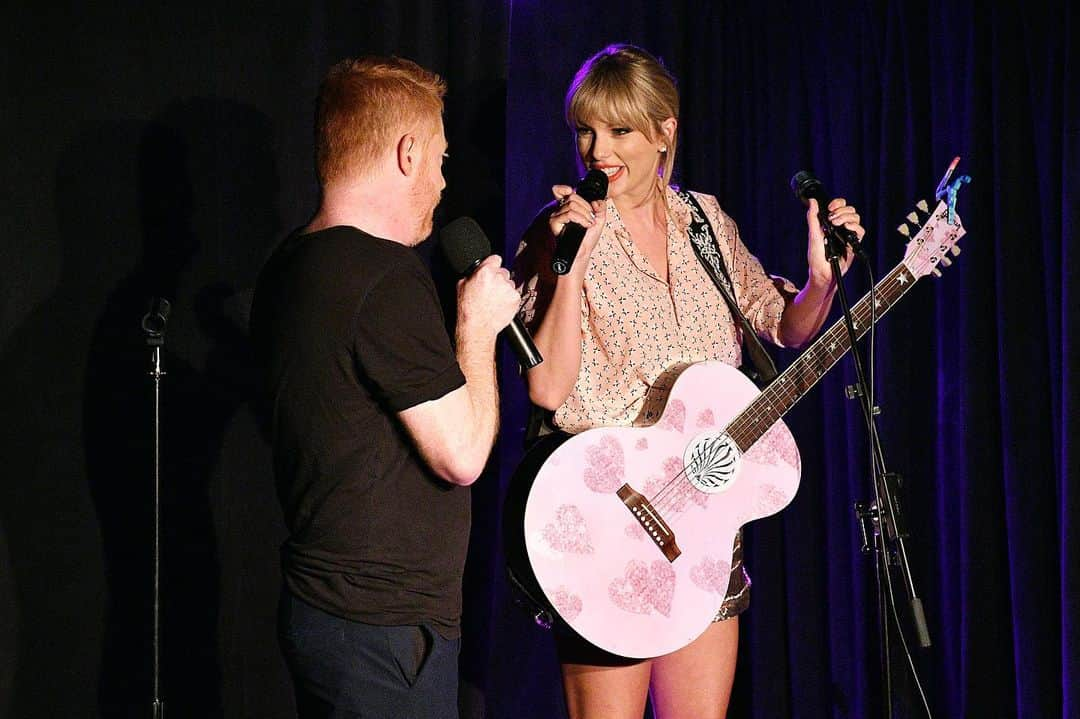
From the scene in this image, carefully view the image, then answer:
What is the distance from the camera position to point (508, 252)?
3.22 m

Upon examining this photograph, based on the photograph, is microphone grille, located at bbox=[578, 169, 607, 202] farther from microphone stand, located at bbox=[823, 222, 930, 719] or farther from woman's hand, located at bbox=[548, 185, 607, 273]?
microphone stand, located at bbox=[823, 222, 930, 719]

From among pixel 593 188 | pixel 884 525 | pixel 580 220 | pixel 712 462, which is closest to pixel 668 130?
pixel 593 188

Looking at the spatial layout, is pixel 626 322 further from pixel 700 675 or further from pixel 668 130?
pixel 700 675

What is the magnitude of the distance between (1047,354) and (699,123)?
51.3 inches

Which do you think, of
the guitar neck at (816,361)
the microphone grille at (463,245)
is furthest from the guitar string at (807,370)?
the microphone grille at (463,245)

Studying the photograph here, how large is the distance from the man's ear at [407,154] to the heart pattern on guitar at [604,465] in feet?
2.50

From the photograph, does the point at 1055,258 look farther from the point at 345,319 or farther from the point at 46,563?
the point at 46,563

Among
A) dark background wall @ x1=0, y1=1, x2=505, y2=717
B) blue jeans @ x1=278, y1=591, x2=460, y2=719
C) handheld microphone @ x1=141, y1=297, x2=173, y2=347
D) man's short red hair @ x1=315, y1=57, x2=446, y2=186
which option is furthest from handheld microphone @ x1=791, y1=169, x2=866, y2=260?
handheld microphone @ x1=141, y1=297, x2=173, y2=347

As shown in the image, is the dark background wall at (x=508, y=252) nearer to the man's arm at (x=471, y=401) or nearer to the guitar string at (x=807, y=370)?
the guitar string at (x=807, y=370)

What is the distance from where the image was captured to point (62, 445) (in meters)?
2.83

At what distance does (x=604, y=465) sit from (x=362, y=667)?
0.81 m

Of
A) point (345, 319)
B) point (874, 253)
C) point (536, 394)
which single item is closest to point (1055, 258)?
point (874, 253)

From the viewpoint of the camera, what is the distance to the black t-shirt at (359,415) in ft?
5.43

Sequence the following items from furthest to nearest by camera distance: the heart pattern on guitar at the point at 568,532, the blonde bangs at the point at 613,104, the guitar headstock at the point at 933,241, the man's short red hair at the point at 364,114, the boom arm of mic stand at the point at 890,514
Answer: the guitar headstock at the point at 933,241, the blonde bangs at the point at 613,104, the heart pattern on guitar at the point at 568,532, the boom arm of mic stand at the point at 890,514, the man's short red hair at the point at 364,114
